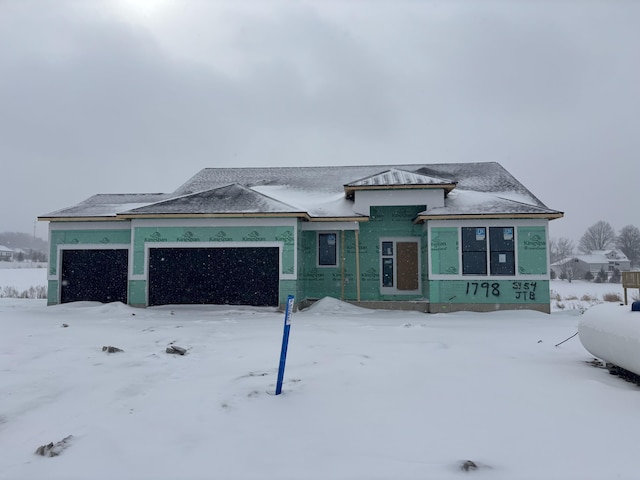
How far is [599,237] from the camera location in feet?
306

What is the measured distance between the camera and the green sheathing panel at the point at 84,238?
1473 cm

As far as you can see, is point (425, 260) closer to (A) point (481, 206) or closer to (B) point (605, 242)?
(A) point (481, 206)

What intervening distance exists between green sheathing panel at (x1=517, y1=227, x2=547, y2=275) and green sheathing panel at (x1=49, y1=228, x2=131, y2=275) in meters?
13.9

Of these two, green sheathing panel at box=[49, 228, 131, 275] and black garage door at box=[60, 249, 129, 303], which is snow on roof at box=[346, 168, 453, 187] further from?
black garage door at box=[60, 249, 129, 303]

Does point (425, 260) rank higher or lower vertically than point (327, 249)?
lower

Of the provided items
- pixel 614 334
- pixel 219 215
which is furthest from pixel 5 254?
pixel 614 334

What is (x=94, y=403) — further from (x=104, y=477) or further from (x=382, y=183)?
(x=382, y=183)

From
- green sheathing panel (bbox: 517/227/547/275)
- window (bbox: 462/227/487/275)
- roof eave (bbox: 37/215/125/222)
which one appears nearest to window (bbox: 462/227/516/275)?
window (bbox: 462/227/487/275)

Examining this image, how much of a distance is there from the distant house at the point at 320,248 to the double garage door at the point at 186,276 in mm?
37

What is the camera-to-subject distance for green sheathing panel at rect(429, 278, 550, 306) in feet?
44.0

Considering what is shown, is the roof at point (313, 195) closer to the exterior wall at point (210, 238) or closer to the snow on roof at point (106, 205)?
the snow on roof at point (106, 205)

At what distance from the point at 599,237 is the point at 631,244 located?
1825cm

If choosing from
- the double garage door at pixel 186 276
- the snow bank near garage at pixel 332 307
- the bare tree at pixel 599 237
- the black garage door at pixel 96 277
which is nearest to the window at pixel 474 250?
the snow bank near garage at pixel 332 307

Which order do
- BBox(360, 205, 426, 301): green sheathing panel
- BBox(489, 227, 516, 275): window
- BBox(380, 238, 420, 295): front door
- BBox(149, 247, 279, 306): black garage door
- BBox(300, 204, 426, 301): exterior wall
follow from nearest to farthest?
BBox(489, 227, 516, 275): window → BBox(149, 247, 279, 306): black garage door → BBox(300, 204, 426, 301): exterior wall → BBox(360, 205, 426, 301): green sheathing panel → BBox(380, 238, 420, 295): front door
